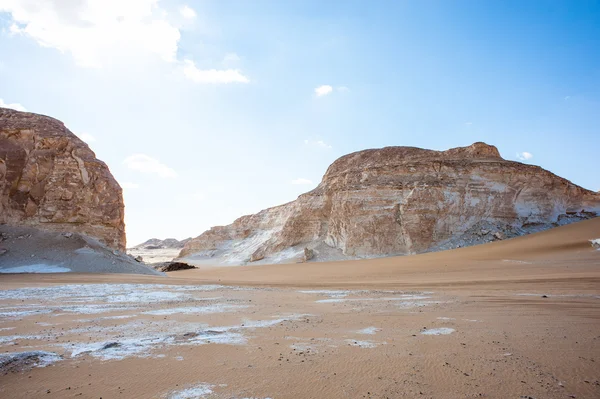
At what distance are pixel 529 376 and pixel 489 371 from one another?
28cm

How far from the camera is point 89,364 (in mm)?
3184

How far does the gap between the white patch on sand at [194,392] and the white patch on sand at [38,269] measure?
16.2 metres

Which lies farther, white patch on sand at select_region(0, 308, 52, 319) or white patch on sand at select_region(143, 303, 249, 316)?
white patch on sand at select_region(143, 303, 249, 316)

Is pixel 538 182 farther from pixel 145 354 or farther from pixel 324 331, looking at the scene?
pixel 145 354

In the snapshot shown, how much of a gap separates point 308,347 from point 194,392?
1412 millimetres

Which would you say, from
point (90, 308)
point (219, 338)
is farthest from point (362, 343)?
point (90, 308)

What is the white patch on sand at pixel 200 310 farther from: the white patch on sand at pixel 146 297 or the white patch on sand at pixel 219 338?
the white patch on sand at pixel 219 338

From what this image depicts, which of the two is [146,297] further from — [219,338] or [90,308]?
[219,338]

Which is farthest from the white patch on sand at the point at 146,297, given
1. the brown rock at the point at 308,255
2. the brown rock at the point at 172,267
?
the brown rock at the point at 172,267

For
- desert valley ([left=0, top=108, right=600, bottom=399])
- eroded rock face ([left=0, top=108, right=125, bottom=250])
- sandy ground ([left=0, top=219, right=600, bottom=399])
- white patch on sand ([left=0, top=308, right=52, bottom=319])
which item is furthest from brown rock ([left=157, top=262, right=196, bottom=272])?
white patch on sand ([left=0, top=308, right=52, bottom=319])

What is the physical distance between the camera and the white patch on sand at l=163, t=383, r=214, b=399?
2549 millimetres

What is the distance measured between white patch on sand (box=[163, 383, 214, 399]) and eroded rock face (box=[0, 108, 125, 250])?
69.1 ft

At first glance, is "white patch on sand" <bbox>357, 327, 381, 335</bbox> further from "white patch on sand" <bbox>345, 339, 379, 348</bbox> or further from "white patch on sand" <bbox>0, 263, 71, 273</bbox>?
"white patch on sand" <bbox>0, 263, 71, 273</bbox>

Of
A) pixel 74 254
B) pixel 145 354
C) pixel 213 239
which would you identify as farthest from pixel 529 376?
Answer: pixel 213 239
